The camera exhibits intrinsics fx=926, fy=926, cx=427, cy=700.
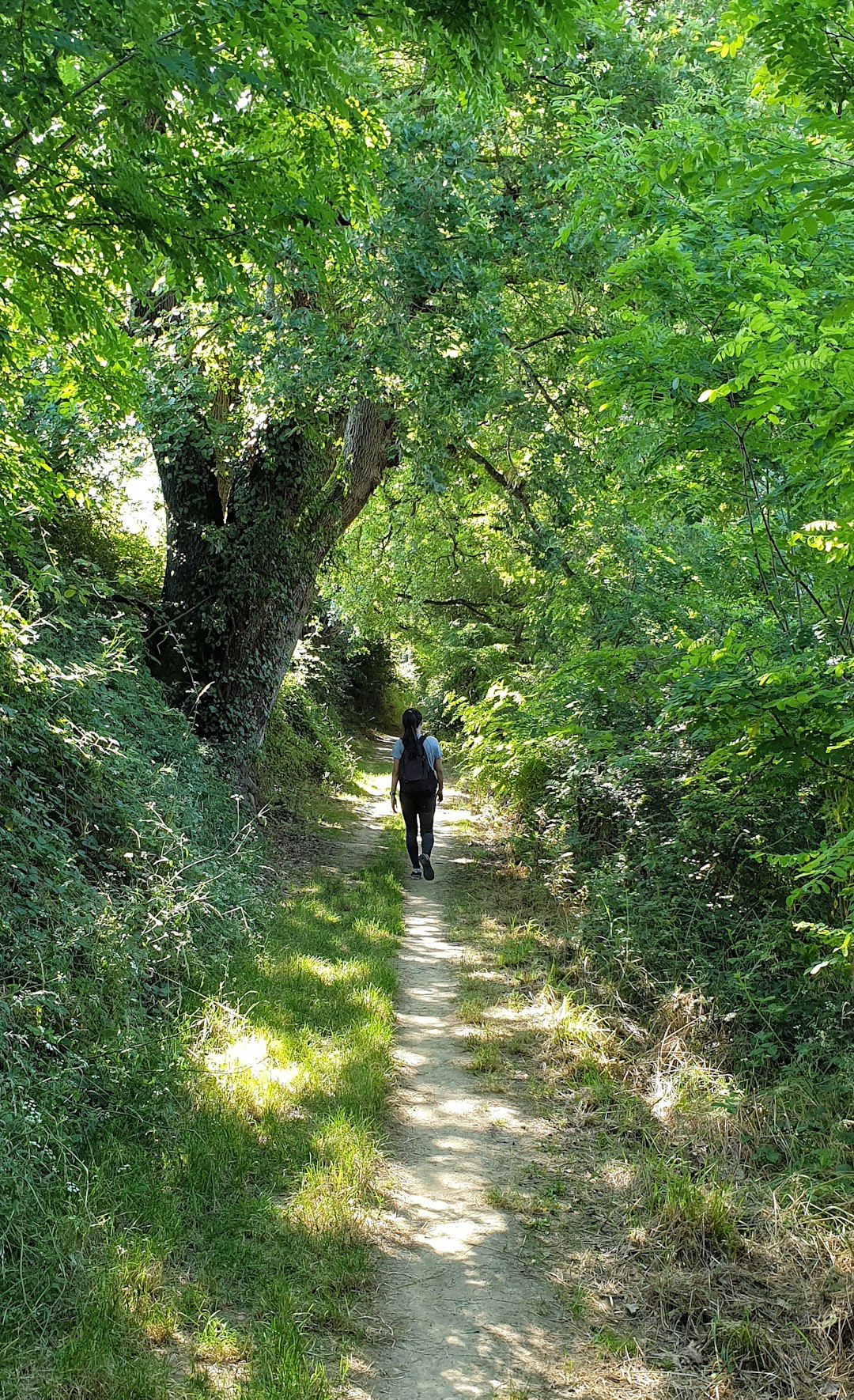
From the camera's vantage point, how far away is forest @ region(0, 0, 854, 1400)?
3.31 metres

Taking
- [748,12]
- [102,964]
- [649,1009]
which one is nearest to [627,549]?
[649,1009]

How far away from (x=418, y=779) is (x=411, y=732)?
58cm

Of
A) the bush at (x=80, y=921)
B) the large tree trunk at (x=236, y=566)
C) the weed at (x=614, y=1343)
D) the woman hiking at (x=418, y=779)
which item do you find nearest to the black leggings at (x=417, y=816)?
the woman hiking at (x=418, y=779)

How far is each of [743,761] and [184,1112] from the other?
3531 millimetres

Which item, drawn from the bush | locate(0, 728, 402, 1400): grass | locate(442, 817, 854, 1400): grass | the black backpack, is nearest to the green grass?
locate(0, 728, 402, 1400): grass

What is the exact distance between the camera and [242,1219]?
3885mm

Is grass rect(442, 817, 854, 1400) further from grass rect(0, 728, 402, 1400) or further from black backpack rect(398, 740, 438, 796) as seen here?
black backpack rect(398, 740, 438, 796)

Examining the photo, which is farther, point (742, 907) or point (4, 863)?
point (742, 907)

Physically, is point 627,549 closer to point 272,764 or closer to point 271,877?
point 271,877

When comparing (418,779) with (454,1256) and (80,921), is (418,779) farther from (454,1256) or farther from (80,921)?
(454,1256)

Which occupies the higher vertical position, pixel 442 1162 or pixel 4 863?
pixel 4 863

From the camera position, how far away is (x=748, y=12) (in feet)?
12.1

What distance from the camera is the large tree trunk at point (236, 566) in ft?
32.7

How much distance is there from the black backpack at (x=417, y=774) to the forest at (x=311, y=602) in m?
0.90
